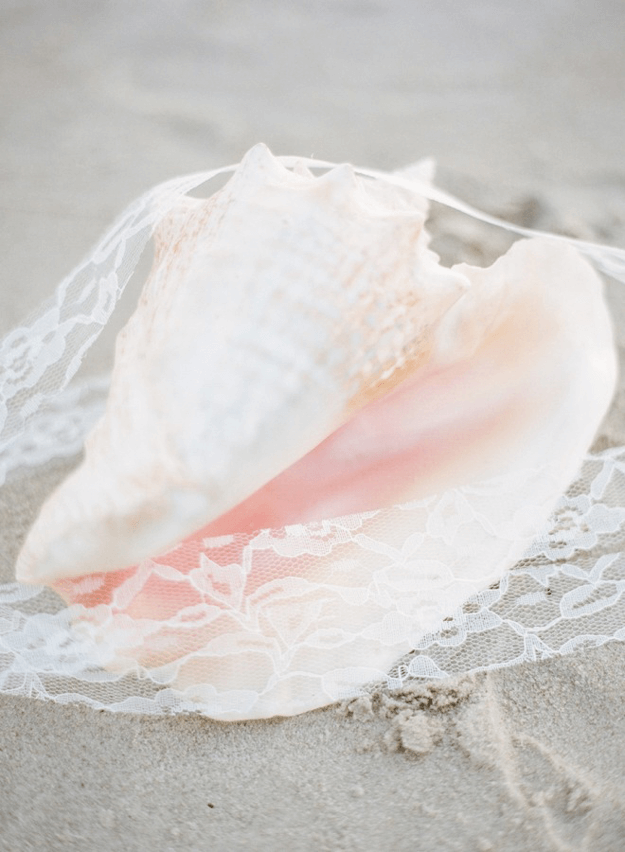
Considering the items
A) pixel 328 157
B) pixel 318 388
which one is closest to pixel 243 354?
pixel 318 388

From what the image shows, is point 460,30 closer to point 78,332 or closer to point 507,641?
point 78,332

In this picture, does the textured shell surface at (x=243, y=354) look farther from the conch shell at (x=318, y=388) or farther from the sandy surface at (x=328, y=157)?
the sandy surface at (x=328, y=157)

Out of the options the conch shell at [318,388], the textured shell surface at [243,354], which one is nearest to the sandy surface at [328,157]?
the conch shell at [318,388]

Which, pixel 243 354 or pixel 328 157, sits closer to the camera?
pixel 243 354

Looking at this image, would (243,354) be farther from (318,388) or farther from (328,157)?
(328,157)

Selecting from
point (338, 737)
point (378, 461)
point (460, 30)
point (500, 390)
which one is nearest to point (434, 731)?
point (338, 737)

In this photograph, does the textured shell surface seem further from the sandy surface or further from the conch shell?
the sandy surface
